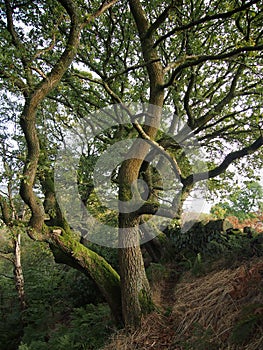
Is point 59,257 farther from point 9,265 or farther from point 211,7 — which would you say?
point 9,265

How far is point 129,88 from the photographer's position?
28.0ft

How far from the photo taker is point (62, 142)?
916 cm

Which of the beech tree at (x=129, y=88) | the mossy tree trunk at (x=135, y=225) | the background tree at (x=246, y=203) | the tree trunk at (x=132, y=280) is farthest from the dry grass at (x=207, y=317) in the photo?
the background tree at (x=246, y=203)

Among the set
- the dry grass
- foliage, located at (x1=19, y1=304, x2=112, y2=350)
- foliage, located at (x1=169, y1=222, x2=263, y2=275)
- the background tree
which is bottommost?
foliage, located at (x1=19, y1=304, x2=112, y2=350)

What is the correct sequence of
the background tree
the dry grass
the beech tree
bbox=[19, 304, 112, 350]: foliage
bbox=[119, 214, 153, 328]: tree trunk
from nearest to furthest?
the dry grass → the beech tree → bbox=[119, 214, 153, 328]: tree trunk → bbox=[19, 304, 112, 350]: foliage → the background tree

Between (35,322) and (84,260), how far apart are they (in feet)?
15.4

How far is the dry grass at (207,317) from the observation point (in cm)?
353

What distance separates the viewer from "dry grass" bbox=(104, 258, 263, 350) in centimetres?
353

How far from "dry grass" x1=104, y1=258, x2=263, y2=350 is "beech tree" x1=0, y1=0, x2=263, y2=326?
46 cm

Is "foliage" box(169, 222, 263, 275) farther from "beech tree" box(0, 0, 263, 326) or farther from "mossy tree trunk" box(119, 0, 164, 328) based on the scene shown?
"mossy tree trunk" box(119, 0, 164, 328)

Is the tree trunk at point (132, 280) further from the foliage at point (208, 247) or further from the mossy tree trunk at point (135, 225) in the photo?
the foliage at point (208, 247)

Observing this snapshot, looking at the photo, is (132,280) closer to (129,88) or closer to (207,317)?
(207,317)

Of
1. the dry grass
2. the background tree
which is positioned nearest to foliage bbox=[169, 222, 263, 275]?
the dry grass

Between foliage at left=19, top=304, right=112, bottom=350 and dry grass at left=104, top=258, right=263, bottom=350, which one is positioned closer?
dry grass at left=104, top=258, right=263, bottom=350
